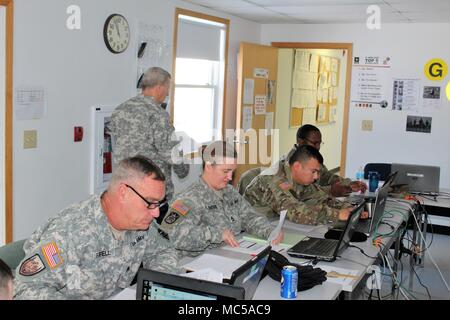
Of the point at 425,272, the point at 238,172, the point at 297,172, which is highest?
the point at 297,172

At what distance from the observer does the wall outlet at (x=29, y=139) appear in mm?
4172

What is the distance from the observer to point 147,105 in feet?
14.6

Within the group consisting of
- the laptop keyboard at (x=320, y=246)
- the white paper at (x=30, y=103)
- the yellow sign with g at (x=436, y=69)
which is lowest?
the laptop keyboard at (x=320, y=246)

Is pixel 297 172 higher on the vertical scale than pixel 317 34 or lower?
lower

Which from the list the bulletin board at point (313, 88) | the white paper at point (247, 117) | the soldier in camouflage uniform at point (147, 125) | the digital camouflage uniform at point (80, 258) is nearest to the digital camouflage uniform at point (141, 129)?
the soldier in camouflage uniform at point (147, 125)

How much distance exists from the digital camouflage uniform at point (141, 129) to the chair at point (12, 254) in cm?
202

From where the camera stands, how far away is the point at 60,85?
177 inches

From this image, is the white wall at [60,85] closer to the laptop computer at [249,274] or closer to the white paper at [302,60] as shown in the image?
the laptop computer at [249,274]

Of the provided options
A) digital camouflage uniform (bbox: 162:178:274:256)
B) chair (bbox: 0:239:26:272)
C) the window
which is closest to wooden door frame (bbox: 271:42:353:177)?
the window

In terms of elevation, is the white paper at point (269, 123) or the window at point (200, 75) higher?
A: the window at point (200, 75)

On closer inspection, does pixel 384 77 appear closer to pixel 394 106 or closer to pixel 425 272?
pixel 394 106
